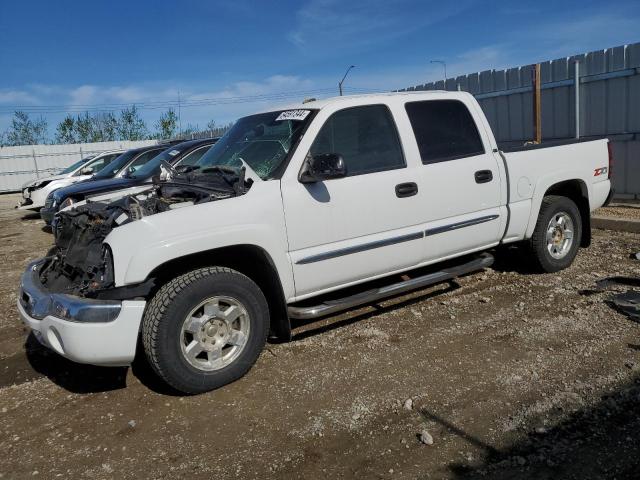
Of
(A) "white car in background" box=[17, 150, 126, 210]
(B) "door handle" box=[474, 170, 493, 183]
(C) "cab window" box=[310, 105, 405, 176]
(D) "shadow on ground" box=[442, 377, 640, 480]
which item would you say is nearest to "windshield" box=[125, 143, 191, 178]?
(A) "white car in background" box=[17, 150, 126, 210]

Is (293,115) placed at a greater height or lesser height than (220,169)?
greater

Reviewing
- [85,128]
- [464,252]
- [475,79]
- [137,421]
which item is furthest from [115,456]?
[85,128]

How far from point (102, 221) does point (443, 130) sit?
3.01m

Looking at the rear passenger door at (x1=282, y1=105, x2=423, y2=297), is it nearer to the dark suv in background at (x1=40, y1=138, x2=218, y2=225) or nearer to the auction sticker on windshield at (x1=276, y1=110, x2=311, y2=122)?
the auction sticker on windshield at (x1=276, y1=110, x2=311, y2=122)

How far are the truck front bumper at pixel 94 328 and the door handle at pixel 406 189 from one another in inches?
86.4

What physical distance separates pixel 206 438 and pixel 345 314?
7.09 feet

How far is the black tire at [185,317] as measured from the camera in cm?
356

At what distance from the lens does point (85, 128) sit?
4666cm

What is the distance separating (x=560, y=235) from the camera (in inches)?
237

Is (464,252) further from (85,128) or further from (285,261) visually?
(85,128)

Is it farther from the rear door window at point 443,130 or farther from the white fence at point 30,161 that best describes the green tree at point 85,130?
the rear door window at point 443,130

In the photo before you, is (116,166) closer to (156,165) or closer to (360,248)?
(156,165)

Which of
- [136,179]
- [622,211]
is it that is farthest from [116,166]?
[622,211]

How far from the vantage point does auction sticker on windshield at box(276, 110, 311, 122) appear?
444 cm
